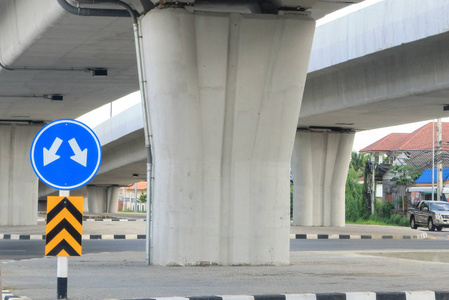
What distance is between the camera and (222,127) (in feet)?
48.4

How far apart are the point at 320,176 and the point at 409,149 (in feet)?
154

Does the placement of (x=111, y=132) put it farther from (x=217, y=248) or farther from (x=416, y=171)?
(x=217, y=248)

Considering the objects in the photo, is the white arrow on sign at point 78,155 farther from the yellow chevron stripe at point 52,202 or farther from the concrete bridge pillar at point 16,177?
the concrete bridge pillar at point 16,177

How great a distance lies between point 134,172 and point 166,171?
51.3m

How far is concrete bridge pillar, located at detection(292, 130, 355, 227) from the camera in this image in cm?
3831

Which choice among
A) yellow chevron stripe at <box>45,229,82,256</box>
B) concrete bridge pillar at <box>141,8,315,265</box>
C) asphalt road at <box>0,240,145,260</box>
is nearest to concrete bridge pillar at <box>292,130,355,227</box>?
asphalt road at <box>0,240,145,260</box>

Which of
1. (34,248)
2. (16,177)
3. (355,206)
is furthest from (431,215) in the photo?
(34,248)

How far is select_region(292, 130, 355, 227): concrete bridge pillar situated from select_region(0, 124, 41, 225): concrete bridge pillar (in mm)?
11068

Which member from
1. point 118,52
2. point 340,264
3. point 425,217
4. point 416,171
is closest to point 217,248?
point 340,264

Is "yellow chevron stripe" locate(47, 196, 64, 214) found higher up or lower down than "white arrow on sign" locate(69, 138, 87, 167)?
lower down

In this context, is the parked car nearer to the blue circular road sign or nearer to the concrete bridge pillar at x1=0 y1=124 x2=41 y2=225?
the concrete bridge pillar at x1=0 y1=124 x2=41 y2=225

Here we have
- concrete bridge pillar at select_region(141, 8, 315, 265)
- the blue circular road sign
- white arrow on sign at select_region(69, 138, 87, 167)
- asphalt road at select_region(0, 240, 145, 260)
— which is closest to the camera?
the blue circular road sign

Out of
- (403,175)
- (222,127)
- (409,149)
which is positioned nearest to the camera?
(222,127)

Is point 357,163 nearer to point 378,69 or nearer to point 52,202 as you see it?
point 378,69
